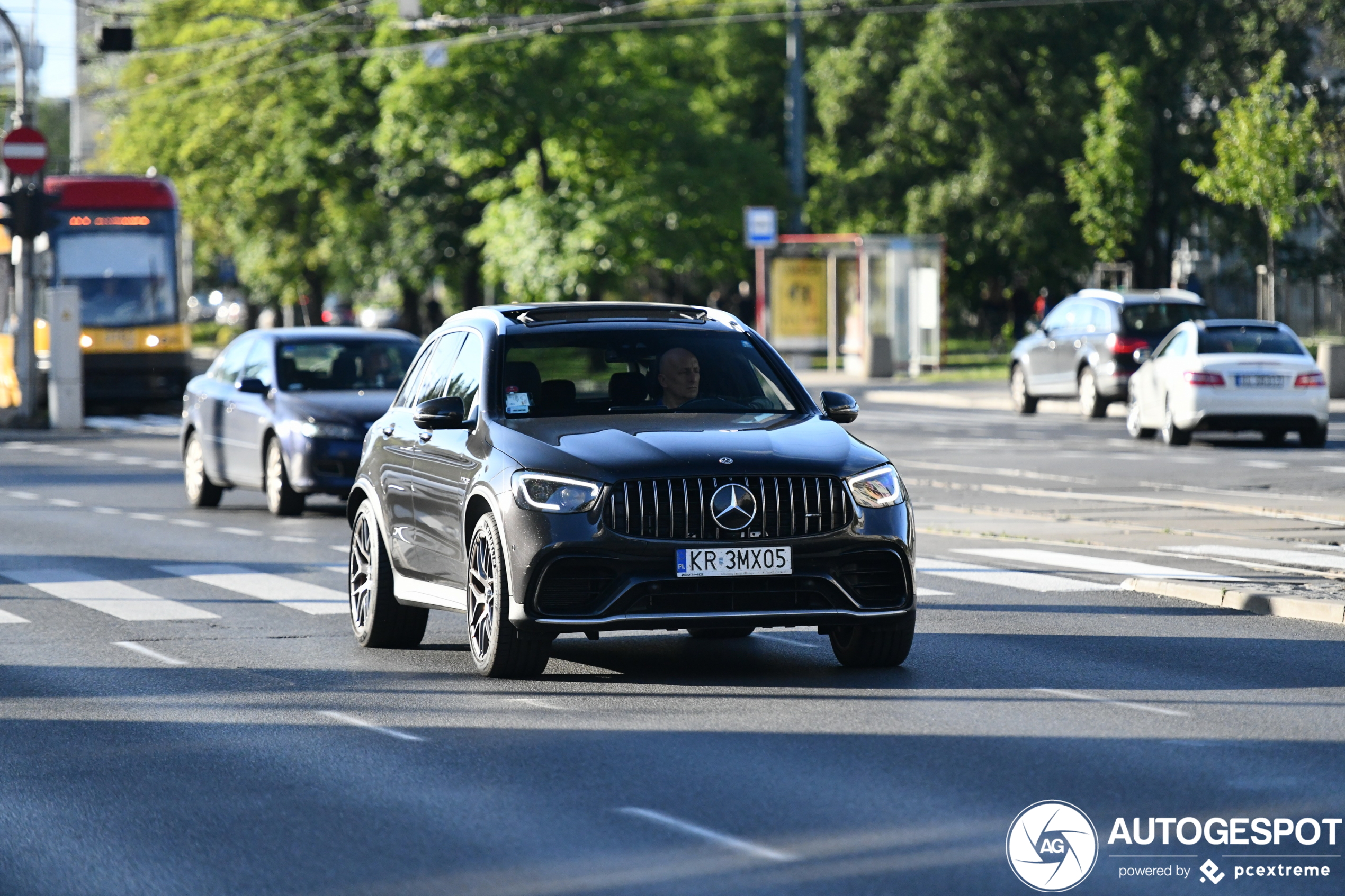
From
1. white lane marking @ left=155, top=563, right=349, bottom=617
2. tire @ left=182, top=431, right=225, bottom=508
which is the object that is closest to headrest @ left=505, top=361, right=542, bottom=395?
white lane marking @ left=155, top=563, right=349, bottom=617

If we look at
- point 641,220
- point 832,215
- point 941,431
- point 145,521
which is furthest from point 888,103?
point 145,521

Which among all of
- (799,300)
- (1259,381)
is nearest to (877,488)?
(1259,381)

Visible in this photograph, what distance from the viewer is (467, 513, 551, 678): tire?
9297mm

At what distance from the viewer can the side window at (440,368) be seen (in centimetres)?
1067

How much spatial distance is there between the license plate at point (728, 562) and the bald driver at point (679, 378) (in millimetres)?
1165

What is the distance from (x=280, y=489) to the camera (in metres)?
19.3

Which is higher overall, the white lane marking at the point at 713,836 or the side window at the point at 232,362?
the side window at the point at 232,362

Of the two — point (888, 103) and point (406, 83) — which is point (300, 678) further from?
point (888, 103)

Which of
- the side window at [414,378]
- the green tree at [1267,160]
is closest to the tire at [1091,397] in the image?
the green tree at [1267,160]

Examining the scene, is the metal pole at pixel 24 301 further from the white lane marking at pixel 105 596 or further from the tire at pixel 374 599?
the tire at pixel 374 599

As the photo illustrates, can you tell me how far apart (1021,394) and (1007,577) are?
21.0 meters

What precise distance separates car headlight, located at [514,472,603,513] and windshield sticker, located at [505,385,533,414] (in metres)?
0.76

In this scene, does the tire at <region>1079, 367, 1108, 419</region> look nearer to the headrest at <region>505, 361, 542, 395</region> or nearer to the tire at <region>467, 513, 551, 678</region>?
the headrest at <region>505, 361, 542, 395</region>

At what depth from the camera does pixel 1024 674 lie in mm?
9664
